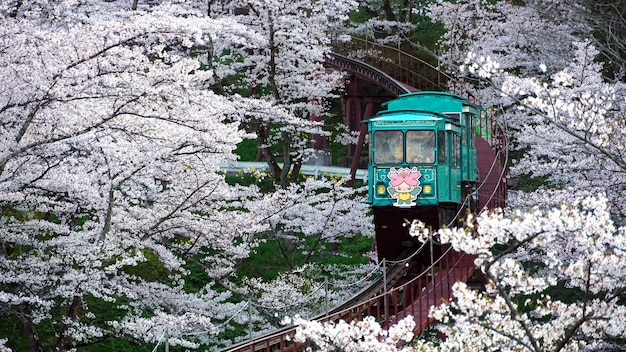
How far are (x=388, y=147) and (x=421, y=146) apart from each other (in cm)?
60

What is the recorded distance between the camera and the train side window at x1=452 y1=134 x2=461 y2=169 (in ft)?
57.8

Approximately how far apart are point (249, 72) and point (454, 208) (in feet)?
25.8

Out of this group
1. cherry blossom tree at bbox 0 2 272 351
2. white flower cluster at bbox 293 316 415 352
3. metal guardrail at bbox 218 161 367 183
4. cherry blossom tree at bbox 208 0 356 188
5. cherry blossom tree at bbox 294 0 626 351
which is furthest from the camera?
metal guardrail at bbox 218 161 367 183

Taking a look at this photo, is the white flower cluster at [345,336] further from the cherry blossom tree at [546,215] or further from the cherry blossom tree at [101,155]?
the cherry blossom tree at [101,155]

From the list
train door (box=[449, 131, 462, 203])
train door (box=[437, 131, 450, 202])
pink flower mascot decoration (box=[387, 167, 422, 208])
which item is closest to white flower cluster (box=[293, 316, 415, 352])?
pink flower mascot decoration (box=[387, 167, 422, 208])

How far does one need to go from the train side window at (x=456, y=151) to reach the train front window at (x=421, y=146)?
64 centimetres

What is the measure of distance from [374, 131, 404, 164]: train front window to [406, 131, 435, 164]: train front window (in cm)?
17

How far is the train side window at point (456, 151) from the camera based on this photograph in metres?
17.6

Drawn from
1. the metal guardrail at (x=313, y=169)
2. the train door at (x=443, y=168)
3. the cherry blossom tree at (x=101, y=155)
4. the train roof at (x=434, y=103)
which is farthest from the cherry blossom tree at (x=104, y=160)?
the metal guardrail at (x=313, y=169)

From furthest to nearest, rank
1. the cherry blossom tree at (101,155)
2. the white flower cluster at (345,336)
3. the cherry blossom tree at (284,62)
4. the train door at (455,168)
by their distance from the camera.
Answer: the cherry blossom tree at (284,62)
the train door at (455,168)
the cherry blossom tree at (101,155)
the white flower cluster at (345,336)

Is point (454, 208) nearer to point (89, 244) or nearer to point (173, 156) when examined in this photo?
point (173, 156)

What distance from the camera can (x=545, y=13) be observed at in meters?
21.4

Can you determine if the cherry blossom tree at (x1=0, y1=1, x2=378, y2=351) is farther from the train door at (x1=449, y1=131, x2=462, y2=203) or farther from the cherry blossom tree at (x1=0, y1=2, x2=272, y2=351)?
the train door at (x1=449, y1=131, x2=462, y2=203)

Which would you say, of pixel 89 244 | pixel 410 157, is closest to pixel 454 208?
pixel 410 157
